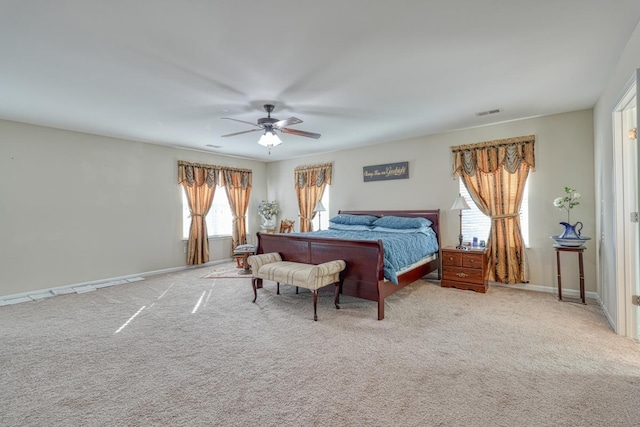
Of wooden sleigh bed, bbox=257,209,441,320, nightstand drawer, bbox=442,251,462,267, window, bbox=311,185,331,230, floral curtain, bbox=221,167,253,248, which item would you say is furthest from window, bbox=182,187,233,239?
nightstand drawer, bbox=442,251,462,267

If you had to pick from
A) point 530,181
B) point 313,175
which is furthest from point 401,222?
point 313,175

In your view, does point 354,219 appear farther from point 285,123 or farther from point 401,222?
point 285,123

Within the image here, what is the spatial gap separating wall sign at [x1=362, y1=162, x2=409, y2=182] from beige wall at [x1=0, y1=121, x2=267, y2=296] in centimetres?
384

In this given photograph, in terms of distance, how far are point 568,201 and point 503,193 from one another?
0.79 metres

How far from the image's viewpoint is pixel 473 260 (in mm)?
4492

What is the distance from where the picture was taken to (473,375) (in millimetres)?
2270

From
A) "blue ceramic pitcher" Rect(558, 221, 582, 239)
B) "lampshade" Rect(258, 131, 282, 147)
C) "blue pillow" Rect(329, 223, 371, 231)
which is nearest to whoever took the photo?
"lampshade" Rect(258, 131, 282, 147)

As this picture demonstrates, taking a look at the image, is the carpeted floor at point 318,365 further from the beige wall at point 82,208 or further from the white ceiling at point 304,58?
the white ceiling at point 304,58

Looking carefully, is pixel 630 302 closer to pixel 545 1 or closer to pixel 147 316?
pixel 545 1

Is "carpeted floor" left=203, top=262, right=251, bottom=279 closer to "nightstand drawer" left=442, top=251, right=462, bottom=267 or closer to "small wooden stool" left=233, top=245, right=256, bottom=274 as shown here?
"small wooden stool" left=233, top=245, right=256, bottom=274

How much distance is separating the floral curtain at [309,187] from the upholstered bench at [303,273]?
2.96 metres

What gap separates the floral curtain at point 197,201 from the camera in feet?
20.8

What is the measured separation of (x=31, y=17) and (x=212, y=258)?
17.7ft

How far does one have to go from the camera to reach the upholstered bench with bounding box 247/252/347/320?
11.1ft
